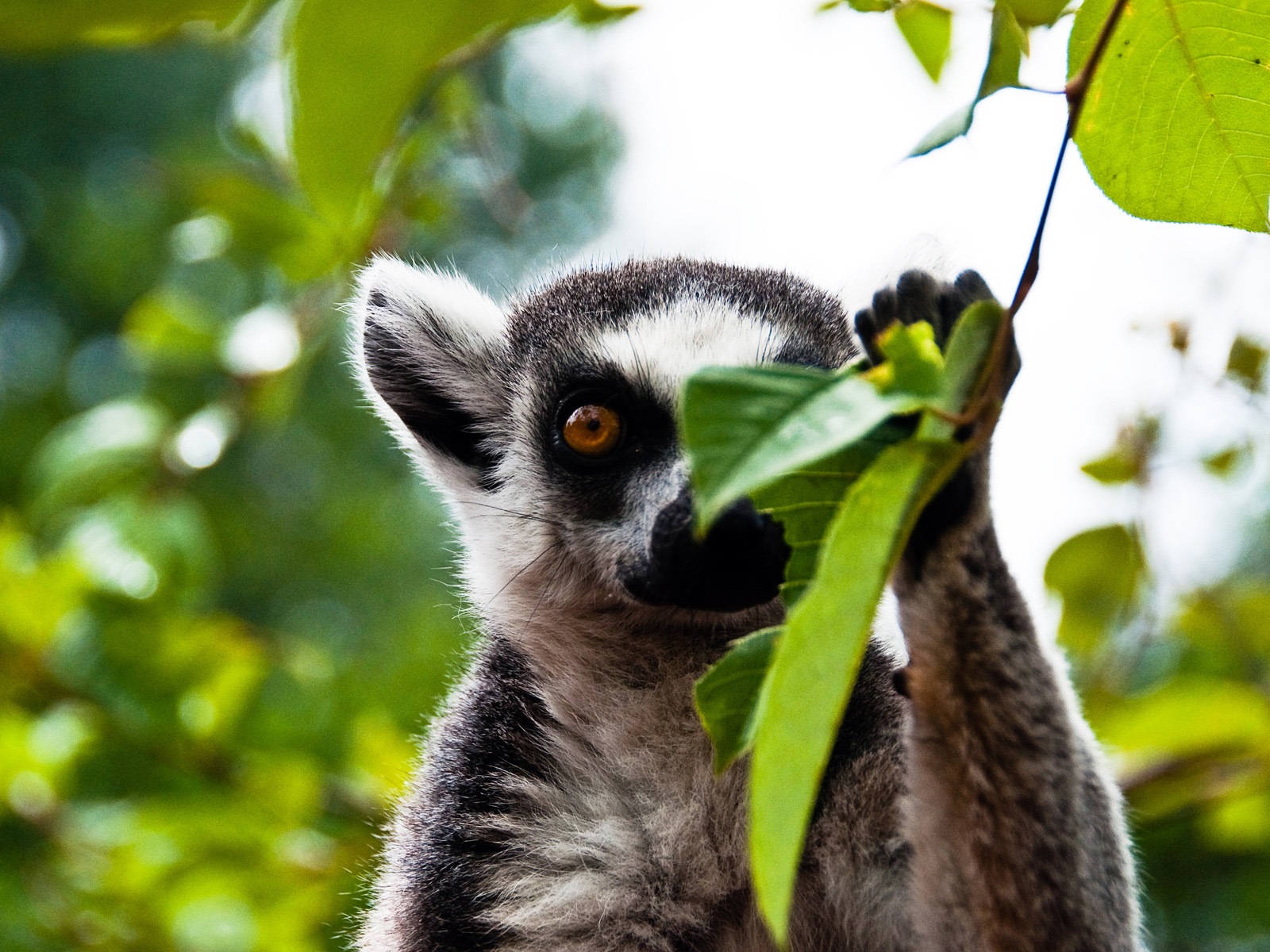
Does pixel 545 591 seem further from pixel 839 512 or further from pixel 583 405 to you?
pixel 839 512

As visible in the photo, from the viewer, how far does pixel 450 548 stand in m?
2.49

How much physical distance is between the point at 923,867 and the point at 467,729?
94 cm

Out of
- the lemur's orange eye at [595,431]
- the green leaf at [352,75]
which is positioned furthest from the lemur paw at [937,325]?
the lemur's orange eye at [595,431]

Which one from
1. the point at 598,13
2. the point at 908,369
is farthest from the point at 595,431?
the point at 908,369

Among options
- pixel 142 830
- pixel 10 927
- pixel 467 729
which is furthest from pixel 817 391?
pixel 10 927

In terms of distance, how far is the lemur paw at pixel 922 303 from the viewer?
1.17 metres

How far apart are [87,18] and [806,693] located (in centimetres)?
47

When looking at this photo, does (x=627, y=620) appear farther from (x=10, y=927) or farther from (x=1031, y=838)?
(x=10, y=927)

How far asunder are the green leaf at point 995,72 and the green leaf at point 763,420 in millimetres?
282

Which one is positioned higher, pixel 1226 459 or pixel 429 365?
pixel 429 365

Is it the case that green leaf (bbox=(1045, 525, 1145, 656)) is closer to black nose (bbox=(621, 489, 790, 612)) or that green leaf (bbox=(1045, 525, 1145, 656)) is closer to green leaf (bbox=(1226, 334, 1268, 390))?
green leaf (bbox=(1226, 334, 1268, 390))

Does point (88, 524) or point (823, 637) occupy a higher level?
point (88, 524)

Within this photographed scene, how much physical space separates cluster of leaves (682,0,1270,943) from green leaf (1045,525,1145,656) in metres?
1.22

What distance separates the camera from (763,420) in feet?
2.03
